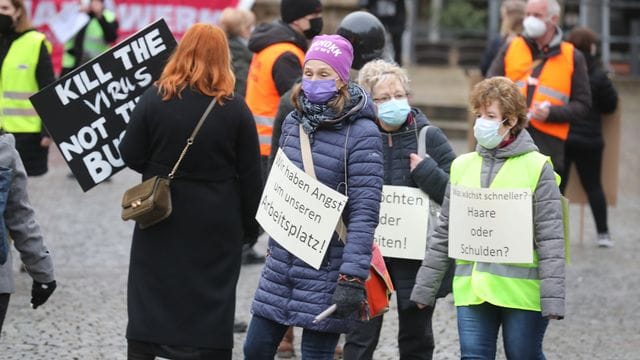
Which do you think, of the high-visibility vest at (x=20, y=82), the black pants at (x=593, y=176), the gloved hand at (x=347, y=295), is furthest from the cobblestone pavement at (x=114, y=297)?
the gloved hand at (x=347, y=295)

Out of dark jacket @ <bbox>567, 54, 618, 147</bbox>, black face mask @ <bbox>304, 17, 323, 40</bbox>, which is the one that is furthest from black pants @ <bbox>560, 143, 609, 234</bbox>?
black face mask @ <bbox>304, 17, 323, 40</bbox>

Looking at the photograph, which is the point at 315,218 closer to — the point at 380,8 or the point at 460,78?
the point at 380,8

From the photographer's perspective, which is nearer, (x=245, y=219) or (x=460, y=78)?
(x=245, y=219)

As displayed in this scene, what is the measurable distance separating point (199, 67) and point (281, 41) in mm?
3007

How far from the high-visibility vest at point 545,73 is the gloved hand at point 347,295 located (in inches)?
177

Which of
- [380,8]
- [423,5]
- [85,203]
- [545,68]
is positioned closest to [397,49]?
[380,8]

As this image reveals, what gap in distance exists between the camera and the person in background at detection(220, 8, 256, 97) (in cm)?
1047

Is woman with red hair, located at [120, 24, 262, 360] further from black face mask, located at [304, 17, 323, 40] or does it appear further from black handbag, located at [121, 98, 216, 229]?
black face mask, located at [304, 17, 323, 40]

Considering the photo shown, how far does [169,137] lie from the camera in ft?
17.9

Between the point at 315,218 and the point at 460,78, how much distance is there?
654 inches

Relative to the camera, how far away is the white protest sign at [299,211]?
533 centimetres

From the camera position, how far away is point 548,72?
945 centimetres

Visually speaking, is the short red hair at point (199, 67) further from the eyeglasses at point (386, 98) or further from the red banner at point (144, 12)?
the red banner at point (144, 12)

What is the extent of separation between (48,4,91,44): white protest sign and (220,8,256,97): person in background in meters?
4.10
